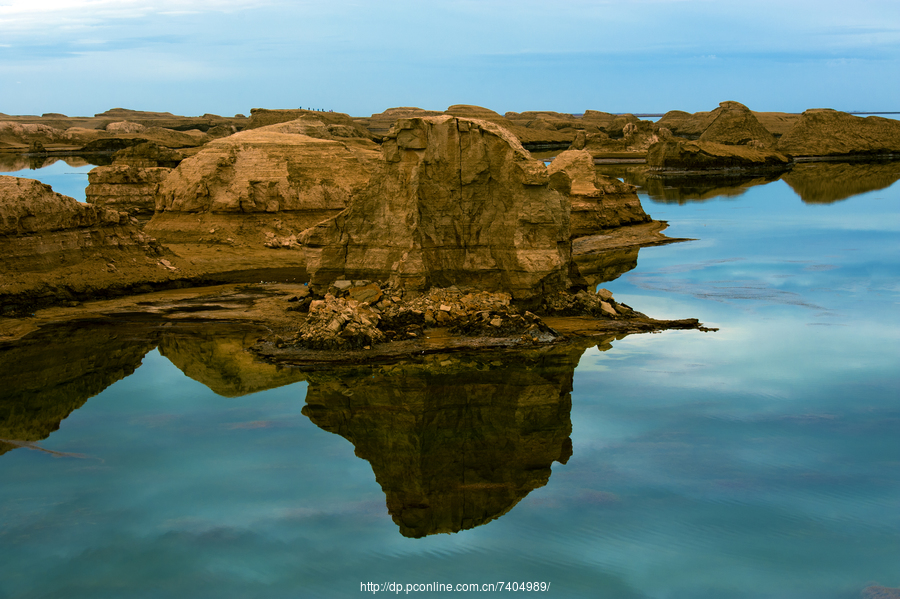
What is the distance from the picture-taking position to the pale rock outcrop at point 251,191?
126 ft

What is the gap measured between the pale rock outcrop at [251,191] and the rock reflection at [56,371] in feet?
43.7

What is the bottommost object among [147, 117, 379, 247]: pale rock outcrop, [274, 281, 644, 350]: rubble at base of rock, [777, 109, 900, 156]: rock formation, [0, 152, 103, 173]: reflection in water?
[274, 281, 644, 350]: rubble at base of rock

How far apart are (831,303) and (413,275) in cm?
1531

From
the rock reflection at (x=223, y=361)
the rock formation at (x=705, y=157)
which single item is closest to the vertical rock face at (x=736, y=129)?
the rock formation at (x=705, y=157)

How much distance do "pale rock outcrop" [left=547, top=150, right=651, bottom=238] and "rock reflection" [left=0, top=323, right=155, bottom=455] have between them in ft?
84.8

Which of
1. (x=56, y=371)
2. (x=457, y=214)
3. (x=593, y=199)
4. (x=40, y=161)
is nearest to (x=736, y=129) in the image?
(x=593, y=199)

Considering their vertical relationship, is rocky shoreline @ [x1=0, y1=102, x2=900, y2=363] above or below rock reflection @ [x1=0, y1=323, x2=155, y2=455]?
above

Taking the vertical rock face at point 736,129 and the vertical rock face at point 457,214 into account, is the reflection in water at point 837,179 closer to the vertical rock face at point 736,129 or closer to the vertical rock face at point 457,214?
the vertical rock face at point 736,129

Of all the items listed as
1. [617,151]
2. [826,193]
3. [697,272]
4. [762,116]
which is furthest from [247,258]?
[762,116]

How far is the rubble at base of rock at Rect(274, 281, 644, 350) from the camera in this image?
73.8 ft

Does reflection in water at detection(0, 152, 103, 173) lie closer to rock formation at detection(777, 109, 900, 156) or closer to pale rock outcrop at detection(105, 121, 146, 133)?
pale rock outcrop at detection(105, 121, 146, 133)

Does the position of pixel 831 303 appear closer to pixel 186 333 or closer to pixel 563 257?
pixel 563 257

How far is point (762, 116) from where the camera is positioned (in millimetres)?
157375

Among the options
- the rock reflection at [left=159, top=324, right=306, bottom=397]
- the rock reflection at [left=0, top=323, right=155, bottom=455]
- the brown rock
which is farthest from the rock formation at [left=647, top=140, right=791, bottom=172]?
the rock reflection at [left=0, top=323, right=155, bottom=455]
